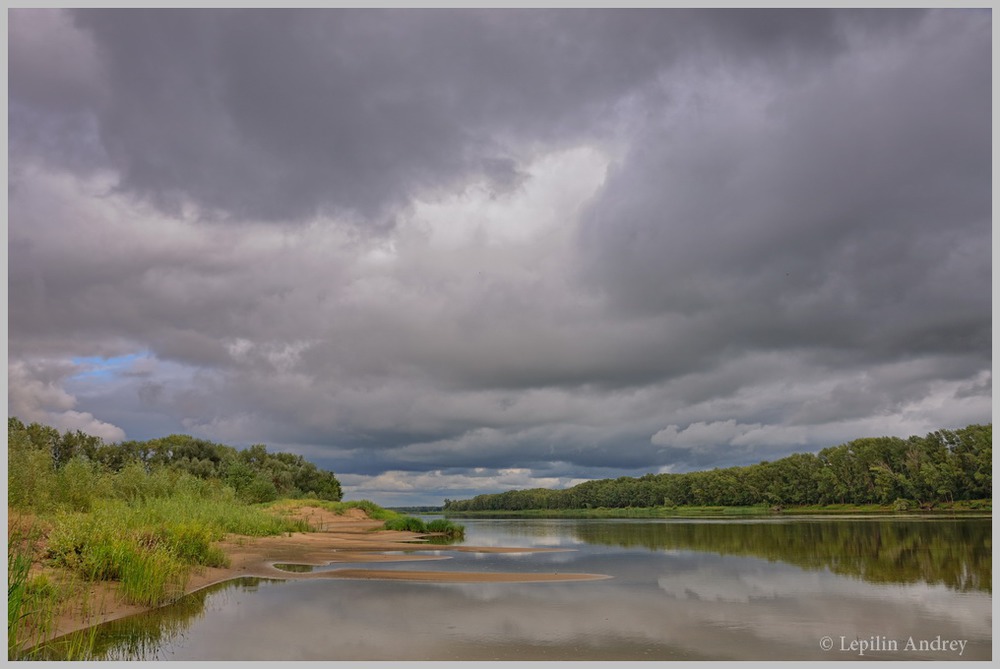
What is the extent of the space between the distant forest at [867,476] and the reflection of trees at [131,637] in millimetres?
129038

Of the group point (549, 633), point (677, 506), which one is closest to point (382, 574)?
point (549, 633)

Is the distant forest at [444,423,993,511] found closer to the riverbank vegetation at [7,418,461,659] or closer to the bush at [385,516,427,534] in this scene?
the bush at [385,516,427,534]

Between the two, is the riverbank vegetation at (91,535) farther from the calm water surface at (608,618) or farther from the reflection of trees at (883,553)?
the reflection of trees at (883,553)

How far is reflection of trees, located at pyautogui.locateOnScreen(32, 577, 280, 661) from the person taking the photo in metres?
13.7

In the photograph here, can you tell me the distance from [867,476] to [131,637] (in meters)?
145

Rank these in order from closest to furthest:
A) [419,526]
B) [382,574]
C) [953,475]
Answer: [382,574] < [419,526] < [953,475]

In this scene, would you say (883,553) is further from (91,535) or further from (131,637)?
(91,535)

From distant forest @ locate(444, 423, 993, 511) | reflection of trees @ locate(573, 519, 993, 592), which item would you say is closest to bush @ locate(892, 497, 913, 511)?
distant forest @ locate(444, 423, 993, 511)

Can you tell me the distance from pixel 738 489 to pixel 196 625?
16367cm

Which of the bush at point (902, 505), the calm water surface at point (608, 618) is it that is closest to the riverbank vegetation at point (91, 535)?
the calm water surface at point (608, 618)

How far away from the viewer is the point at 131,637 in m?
15.5

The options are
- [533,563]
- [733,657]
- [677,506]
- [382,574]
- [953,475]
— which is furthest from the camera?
[677,506]

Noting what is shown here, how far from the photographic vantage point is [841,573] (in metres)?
27.4

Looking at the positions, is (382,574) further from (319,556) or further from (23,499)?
(23,499)
